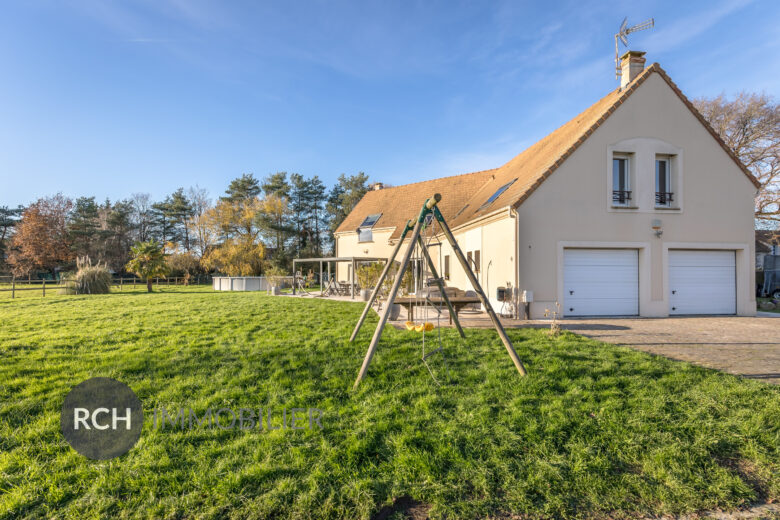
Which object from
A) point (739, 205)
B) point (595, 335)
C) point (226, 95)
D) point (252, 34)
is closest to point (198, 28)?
point (252, 34)

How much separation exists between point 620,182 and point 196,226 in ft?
126

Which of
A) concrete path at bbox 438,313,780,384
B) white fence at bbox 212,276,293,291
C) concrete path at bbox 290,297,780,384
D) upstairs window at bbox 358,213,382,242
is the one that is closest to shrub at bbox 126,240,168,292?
white fence at bbox 212,276,293,291

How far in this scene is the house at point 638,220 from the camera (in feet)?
33.2

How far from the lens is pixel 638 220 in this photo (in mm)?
10500

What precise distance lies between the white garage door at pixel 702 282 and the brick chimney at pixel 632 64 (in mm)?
5769

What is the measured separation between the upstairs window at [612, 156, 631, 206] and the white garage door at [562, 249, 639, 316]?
151cm

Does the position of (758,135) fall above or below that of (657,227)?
above

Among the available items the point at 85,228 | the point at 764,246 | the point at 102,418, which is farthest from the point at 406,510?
the point at 85,228

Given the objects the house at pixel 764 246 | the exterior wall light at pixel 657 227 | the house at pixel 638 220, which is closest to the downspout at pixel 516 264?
the house at pixel 638 220

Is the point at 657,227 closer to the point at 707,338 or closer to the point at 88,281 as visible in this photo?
the point at 707,338

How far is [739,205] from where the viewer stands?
10898mm

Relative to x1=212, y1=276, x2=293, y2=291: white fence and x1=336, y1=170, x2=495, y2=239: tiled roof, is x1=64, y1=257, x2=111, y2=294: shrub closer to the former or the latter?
x1=212, y1=276, x2=293, y2=291: white fence

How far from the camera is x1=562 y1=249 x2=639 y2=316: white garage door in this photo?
1031cm

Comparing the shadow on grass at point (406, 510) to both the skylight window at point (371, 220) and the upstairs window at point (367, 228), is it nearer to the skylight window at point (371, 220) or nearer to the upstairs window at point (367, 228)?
the upstairs window at point (367, 228)
